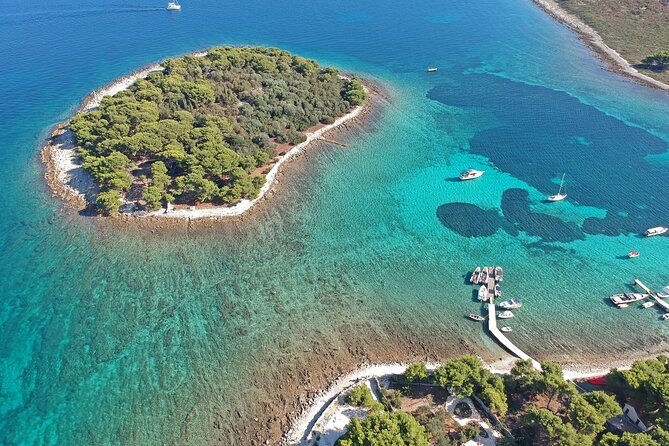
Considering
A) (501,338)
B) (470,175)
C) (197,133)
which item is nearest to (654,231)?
(470,175)

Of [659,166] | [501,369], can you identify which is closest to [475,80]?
[659,166]

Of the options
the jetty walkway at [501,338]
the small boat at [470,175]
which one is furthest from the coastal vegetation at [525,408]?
the small boat at [470,175]

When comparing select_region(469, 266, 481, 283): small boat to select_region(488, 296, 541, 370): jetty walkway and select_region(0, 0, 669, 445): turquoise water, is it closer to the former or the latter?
select_region(0, 0, 669, 445): turquoise water

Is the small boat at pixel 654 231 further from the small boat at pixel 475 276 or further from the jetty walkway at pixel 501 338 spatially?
the jetty walkway at pixel 501 338

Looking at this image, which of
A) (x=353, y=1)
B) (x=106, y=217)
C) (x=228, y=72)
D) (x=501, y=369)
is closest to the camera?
(x=501, y=369)

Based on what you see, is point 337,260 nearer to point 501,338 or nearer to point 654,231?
point 501,338

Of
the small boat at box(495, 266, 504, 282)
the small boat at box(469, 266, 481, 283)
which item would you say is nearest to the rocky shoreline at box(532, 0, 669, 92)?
the small boat at box(495, 266, 504, 282)

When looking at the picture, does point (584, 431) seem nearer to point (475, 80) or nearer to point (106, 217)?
point (106, 217)
